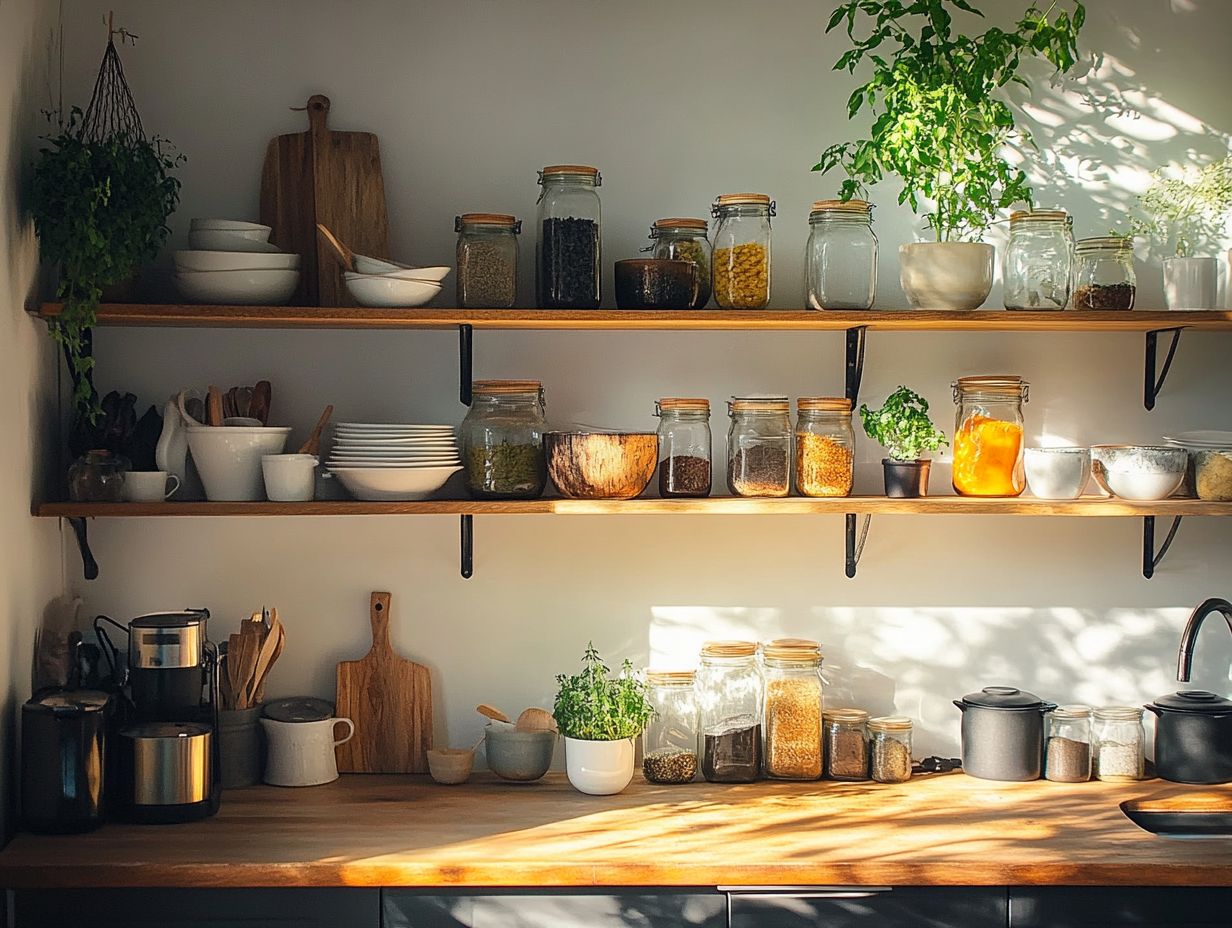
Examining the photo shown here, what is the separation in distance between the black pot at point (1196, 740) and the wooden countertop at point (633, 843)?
0.10 m

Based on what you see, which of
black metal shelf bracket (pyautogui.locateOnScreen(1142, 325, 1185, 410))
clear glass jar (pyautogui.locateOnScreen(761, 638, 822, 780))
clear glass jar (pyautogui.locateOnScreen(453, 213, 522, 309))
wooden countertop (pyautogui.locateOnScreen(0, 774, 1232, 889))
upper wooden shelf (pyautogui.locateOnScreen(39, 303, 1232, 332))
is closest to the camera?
wooden countertop (pyautogui.locateOnScreen(0, 774, 1232, 889))

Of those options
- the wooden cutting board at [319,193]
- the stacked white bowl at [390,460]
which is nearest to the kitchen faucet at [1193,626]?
the stacked white bowl at [390,460]

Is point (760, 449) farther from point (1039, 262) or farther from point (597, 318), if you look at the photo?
point (1039, 262)

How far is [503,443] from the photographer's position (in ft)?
8.40

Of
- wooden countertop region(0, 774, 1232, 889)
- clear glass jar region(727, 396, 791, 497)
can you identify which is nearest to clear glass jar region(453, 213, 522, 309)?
clear glass jar region(727, 396, 791, 497)

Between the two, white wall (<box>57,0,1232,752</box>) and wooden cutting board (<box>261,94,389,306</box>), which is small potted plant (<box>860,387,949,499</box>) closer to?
white wall (<box>57,0,1232,752</box>)

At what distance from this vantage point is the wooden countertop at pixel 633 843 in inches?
85.2

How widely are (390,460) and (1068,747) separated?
155 cm

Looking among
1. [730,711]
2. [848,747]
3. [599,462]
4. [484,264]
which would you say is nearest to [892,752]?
[848,747]

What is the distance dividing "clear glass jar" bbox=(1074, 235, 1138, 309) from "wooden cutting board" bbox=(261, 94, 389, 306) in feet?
4.91

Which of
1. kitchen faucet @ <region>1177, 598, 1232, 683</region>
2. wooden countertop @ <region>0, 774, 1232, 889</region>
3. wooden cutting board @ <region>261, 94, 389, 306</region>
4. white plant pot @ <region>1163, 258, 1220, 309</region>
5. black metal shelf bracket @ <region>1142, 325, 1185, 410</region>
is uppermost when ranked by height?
wooden cutting board @ <region>261, 94, 389, 306</region>

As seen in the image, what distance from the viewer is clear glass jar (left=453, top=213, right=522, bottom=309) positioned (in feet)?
8.41

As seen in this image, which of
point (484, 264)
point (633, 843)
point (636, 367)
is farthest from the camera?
point (636, 367)

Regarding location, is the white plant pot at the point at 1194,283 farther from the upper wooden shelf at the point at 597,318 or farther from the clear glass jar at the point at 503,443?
the clear glass jar at the point at 503,443
